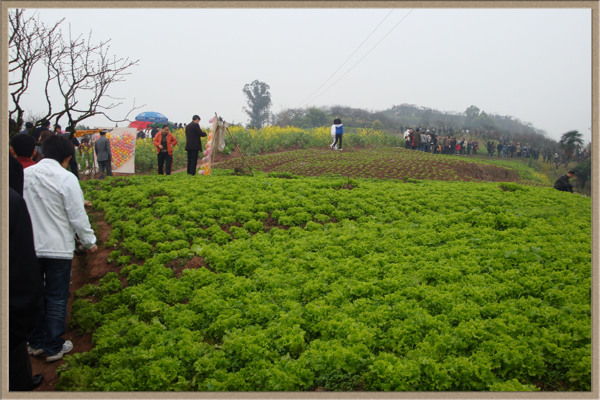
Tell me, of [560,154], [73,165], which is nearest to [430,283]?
[73,165]

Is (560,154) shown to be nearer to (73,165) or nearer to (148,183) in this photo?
(148,183)

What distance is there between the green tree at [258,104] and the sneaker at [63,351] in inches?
1563

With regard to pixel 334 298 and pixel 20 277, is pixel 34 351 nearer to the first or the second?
pixel 20 277

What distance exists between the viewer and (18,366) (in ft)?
13.0

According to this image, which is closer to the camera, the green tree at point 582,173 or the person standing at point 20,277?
the person standing at point 20,277

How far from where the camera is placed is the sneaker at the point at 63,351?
17.8 feet

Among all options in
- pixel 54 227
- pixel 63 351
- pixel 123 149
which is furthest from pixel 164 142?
pixel 63 351

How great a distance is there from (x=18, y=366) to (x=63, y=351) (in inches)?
69.5

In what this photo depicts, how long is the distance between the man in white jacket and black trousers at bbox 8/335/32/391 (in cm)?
129

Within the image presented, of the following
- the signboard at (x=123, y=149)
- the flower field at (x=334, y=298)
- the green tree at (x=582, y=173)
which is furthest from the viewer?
the signboard at (x=123, y=149)

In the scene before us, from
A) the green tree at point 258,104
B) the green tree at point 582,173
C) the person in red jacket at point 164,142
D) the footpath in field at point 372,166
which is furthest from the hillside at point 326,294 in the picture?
the green tree at point 258,104

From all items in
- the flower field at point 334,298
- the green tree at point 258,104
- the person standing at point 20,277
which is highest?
the green tree at point 258,104

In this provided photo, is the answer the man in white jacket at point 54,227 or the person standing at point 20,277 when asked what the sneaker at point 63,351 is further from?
the person standing at point 20,277

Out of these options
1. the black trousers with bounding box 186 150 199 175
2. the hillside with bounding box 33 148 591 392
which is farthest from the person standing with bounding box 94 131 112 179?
the hillside with bounding box 33 148 591 392
